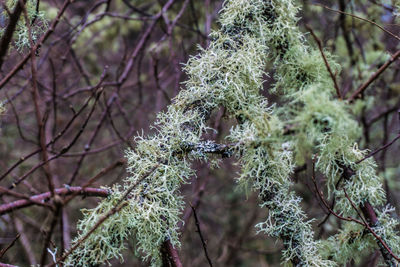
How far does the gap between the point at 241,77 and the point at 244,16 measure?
0.46 feet

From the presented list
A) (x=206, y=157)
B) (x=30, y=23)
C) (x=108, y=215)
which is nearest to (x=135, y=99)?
(x=30, y=23)

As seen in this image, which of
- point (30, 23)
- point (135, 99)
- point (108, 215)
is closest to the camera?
point (108, 215)

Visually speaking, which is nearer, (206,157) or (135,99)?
(206,157)

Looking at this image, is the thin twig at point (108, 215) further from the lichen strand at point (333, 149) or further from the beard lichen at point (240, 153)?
the lichen strand at point (333, 149)

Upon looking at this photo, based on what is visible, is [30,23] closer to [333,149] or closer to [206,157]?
[206,157]

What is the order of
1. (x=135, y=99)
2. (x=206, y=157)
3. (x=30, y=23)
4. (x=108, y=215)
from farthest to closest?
(x=135, y=99) < (x=30, y=23) < (x=206, y=157) < (x=108, y=215)

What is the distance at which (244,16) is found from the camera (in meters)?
0.81

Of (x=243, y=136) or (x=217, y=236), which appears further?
(x=217, y=236)

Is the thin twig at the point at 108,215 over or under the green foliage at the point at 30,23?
under

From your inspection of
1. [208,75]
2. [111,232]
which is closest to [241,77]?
[208,75]

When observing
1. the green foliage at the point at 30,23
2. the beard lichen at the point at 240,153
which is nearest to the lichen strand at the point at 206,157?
the beard lichen at the point at 240,153

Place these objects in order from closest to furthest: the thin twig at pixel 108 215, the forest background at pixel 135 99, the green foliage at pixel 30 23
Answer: the thin twig at pixel 108 215
the green foliage at pixel 30 23
the forest background at pixel 135 99

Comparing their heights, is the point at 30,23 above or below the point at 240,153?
above

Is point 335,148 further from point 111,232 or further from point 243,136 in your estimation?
point 111,232
